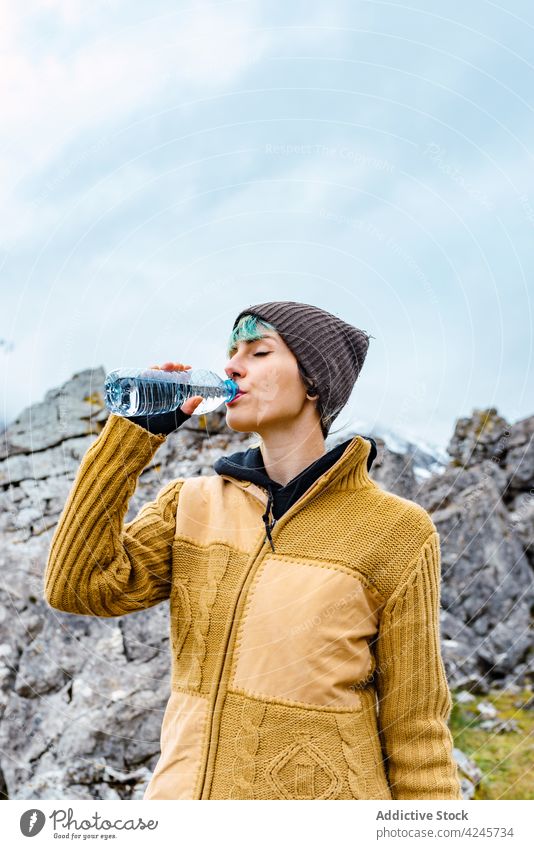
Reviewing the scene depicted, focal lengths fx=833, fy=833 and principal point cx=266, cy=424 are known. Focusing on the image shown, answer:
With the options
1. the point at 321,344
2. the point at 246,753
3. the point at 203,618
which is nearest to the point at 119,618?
the point at 203,618

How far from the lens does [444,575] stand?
4.82 m

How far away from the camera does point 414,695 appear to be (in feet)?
6.81

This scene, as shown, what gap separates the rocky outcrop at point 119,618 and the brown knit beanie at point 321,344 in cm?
126

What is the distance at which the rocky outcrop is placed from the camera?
11.7 ft

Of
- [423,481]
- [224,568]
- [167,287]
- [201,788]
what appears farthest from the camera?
[423,481]

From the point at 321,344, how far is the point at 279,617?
73cm

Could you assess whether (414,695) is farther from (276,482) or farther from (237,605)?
(276,482)

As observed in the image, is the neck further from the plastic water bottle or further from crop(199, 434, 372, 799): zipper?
the plastic water bottle

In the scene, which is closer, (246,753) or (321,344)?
(246,753)

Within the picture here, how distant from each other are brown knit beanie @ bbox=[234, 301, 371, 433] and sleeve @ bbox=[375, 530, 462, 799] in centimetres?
48

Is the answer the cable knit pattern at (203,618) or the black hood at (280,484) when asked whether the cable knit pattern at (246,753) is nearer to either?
the cable knit pattern at (203,618)
